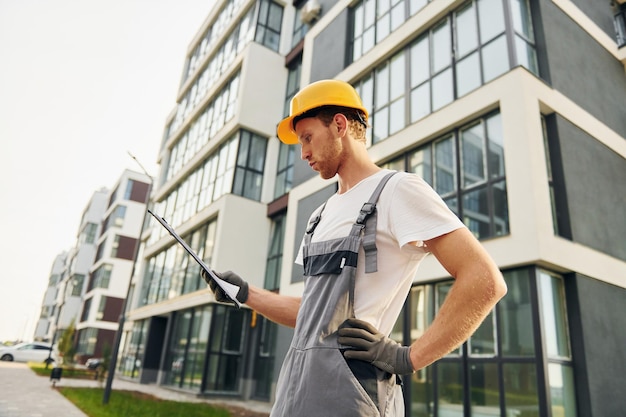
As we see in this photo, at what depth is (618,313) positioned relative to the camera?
927 centimetres

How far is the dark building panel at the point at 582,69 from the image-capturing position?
10555mm

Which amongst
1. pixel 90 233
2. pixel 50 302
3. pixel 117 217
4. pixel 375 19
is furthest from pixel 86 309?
pixel 375 19

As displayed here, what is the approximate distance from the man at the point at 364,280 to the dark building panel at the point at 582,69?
10.3 m

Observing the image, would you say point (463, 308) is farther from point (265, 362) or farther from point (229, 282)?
point (265, 362)

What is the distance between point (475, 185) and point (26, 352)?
40497 mm

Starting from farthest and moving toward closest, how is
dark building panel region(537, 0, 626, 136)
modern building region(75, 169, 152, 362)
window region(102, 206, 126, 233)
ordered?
window region(102, 206, 126, 233), modern building region(75, 169, 152, 362), dark building panel region(537, 0, 626, 136)

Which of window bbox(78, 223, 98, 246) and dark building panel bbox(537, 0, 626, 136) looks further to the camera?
window bbox(78, 223, 98, 246)

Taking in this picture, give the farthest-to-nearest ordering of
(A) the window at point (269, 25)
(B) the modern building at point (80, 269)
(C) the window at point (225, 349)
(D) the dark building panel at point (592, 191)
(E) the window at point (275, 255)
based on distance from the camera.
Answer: (B) the modern building at point (80, 269) → (A) the window at point (269, 25) → (E) the window at point (275, 255) → (C) the window at point (225, 349) → (D) the dark building panel at point (592, 191)

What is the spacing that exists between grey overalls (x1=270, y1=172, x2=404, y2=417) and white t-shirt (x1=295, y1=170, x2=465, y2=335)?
0.04 m

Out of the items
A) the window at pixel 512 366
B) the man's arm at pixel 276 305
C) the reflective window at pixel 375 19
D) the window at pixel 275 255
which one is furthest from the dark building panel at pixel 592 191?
the window at pixel 275 255

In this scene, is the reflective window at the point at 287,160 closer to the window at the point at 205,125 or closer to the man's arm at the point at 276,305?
the window at the point at 205,125

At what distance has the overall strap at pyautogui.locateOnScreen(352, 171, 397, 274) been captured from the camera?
1.56m

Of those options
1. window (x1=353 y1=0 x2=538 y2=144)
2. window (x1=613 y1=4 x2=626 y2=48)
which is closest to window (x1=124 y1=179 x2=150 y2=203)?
window (x1=353 y1=0 x2=538 y2=144)

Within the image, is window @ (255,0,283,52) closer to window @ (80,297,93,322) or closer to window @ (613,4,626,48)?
window @ (613,4,626,48)
